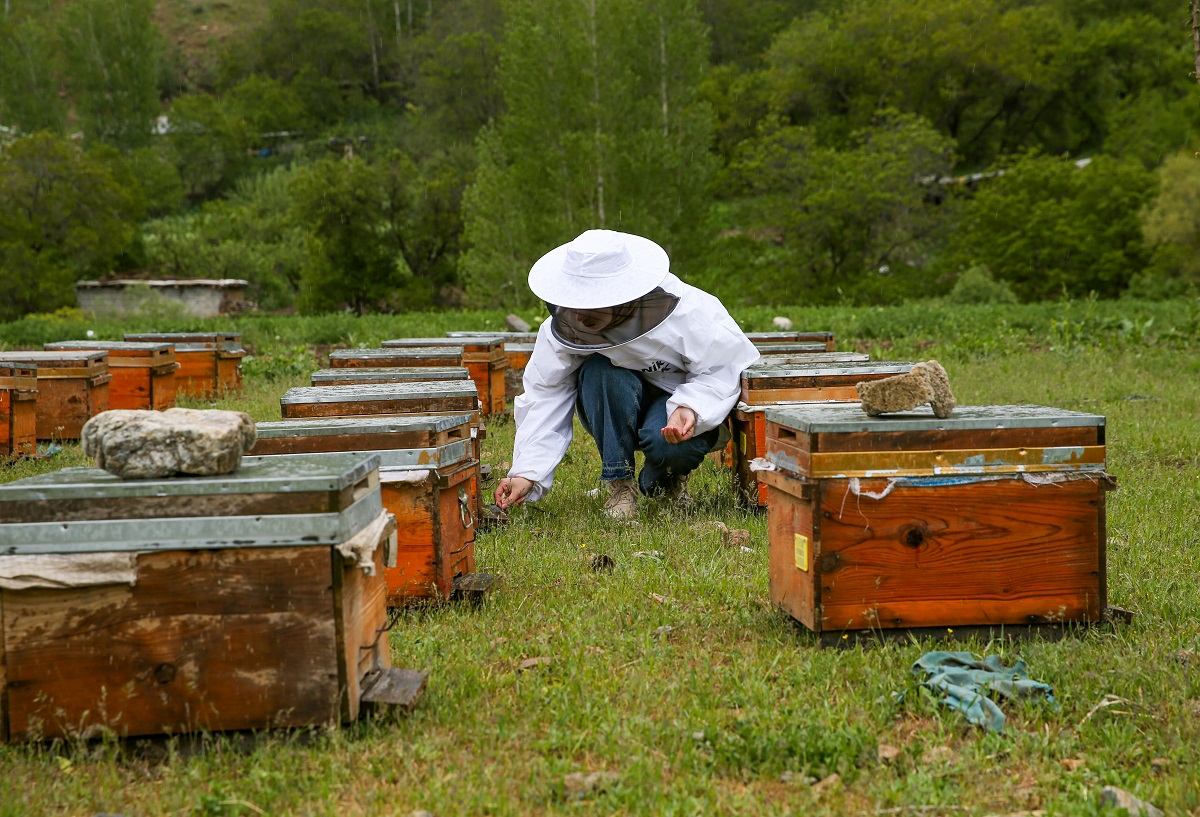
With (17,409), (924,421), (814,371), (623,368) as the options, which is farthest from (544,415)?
(17,409)

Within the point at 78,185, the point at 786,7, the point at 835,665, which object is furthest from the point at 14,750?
the point at 786,7

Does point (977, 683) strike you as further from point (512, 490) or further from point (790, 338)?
point (790, 338)

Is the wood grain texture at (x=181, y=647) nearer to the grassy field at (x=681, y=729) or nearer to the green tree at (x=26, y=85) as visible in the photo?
the grassy field at (x=681, y=729)

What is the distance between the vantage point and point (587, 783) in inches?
74.0

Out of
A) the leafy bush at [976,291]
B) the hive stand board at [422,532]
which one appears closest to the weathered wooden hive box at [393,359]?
the hive stand board at [422,532]

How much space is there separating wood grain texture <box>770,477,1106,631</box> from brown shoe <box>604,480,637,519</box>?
5.31 feet

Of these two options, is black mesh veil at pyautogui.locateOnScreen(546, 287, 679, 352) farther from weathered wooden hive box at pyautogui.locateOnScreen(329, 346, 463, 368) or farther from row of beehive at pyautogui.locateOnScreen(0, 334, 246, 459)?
row of beehive at pyautogui.locateOnScreen(0, 334, 246, 459)

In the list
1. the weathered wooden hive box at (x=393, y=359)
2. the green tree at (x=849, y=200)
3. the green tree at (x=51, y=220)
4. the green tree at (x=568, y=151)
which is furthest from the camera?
the green tree at (x=849, y=200)

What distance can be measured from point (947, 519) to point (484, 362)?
4939 millimetres

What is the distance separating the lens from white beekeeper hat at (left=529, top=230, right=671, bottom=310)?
3.67m

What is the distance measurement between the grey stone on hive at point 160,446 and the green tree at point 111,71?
53.9 m

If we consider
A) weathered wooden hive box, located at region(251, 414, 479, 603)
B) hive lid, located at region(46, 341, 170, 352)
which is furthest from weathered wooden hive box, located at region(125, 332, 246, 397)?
weathered wooden hive box, located at region(251, 414, 479, 603)

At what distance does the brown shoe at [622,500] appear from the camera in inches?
165

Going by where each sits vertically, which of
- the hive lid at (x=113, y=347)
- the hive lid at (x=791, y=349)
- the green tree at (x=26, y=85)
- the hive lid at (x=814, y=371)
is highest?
the green tree at (x=26, y=85)
